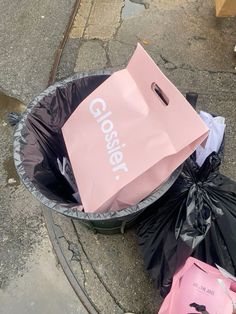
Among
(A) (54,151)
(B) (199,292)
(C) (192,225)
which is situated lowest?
(B) (199,292)

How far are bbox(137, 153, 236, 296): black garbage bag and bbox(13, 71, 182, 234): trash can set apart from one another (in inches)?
4.9

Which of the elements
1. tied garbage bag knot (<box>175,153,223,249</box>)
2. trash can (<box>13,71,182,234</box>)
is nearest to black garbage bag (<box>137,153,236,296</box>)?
tied garbage bag knot (<box>175,153,223,249</box>)

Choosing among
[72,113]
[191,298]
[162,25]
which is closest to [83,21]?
[162,25]

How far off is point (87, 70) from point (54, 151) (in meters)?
0.83

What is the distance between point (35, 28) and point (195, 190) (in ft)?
5.40

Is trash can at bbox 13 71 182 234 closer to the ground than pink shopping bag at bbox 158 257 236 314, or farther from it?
farther from it

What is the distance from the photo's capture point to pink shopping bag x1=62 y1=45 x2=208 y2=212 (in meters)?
1.47

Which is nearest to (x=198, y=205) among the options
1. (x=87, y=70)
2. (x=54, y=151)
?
(x=54, y=151)

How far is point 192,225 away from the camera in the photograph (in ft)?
5.31

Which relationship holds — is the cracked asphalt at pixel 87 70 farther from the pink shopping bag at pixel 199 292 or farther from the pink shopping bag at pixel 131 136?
the pink shopping bag at pixel 131 136

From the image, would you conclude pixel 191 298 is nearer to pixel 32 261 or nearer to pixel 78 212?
pixel 78 212

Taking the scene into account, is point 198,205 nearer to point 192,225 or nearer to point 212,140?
point 192,225

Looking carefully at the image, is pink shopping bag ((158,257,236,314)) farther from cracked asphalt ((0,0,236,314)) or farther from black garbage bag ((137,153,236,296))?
cracked asphalt ((0,0,236,314))

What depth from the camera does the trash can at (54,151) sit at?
5.03ft
